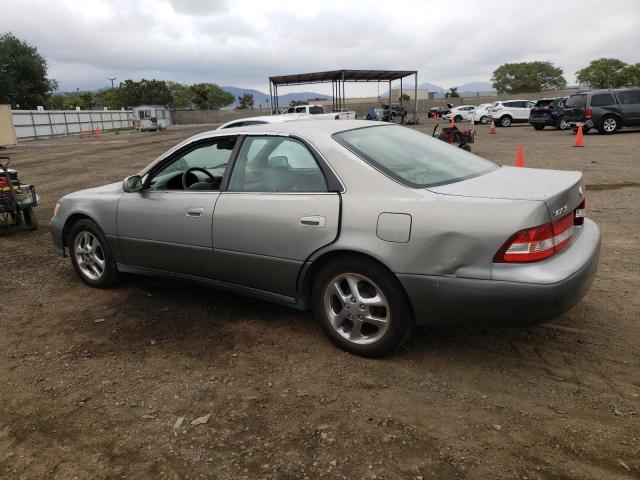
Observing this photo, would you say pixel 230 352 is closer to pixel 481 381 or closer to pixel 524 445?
pixel 481 381

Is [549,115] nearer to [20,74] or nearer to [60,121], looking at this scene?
[60,121]

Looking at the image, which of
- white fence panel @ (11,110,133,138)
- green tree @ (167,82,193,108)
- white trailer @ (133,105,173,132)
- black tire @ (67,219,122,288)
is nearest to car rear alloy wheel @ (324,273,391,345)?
black tire @ (67,219,122,288)

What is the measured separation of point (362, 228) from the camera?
10.3 ft

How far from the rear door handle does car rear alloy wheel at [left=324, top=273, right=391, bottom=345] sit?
36 centimetres

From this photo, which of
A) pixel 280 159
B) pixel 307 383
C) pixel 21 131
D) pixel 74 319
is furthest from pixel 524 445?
pixel 21 131

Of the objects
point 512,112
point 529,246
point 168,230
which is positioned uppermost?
point 512,112

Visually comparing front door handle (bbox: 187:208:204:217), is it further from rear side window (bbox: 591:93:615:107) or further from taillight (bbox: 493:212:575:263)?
rear side window (bbox: 591:93:615:107)

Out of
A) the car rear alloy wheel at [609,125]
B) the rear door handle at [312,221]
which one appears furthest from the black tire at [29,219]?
the car rear alloy wheel at [609,125]

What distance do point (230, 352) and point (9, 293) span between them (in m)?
2.81

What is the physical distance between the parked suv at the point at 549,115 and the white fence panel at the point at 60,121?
33801 mm

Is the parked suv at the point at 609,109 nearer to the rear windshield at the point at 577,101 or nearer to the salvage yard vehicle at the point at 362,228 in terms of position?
the rear windshield at the point at 577,101

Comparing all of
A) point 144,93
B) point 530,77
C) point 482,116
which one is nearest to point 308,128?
point 482,116

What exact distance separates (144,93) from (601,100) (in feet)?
274

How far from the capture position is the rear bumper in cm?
277
